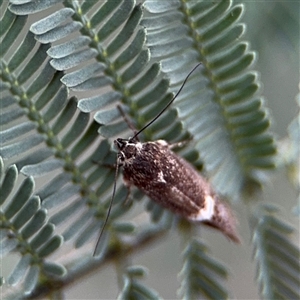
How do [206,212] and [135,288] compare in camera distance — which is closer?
[135,288]

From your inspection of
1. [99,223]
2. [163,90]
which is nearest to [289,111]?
[163,90]

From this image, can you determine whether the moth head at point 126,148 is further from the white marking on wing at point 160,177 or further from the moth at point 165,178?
the white marking on wing at point 160,177

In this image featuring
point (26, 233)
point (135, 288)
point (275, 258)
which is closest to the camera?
point (26, 233)

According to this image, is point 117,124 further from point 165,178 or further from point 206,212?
point 206,212

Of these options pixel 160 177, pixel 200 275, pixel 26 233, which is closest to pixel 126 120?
pixel 160 177

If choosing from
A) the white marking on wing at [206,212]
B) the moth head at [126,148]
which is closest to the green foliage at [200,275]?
the white marking on wing at [206,212]
